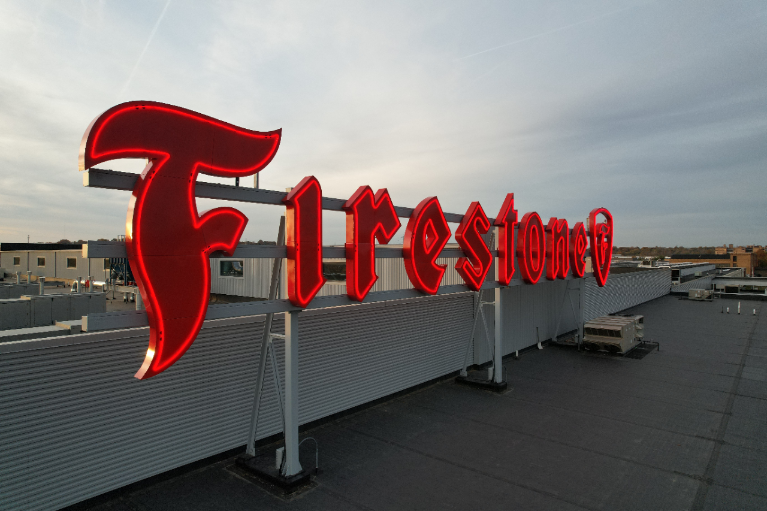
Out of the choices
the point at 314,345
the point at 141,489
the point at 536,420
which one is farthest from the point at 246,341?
the point at 536,420

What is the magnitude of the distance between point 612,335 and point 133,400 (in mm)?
21370

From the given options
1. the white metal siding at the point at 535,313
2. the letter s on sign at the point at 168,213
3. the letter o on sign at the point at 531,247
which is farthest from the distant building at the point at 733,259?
the letter s on sign at the point at 168,213

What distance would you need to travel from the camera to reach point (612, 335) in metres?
22.2

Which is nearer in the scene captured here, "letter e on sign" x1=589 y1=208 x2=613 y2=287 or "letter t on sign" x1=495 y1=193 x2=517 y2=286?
"letter t on sign" x1=495 y1=193 x2=517 y2=286

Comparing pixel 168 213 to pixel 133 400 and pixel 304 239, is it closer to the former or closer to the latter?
pixel 304 239

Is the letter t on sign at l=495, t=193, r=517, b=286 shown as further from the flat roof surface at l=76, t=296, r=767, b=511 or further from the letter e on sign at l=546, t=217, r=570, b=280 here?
the flat roof surface at l=76, t=296, r=767, b=511

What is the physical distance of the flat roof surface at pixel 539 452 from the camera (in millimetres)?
8969

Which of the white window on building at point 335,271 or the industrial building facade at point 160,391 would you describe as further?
the white window on building at point 335,271

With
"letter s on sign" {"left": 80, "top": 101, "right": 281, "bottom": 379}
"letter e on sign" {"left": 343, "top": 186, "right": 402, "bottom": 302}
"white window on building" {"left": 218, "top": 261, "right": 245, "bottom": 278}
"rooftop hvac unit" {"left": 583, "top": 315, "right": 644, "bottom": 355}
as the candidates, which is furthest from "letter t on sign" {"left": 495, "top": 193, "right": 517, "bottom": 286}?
"white window on building" {"left": 218, "top": 261, "right": 245, "bottom": 278}

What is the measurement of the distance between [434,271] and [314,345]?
4.05 m

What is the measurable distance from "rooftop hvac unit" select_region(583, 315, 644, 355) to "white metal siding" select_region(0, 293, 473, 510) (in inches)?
561

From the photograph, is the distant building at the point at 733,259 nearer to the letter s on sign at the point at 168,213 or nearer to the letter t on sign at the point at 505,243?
the letter t on sign at the point at 505,243

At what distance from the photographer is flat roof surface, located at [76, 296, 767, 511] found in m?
8.97

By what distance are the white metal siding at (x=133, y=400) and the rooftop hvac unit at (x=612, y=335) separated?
14.2 meters
